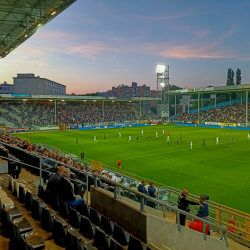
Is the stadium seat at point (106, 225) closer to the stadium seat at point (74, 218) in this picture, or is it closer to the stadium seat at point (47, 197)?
the stadium seat at point (74, 218)

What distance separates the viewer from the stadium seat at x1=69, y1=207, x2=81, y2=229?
5555mm

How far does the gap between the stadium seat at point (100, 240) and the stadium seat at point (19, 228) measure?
3.85 ft

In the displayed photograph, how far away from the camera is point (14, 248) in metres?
4.52

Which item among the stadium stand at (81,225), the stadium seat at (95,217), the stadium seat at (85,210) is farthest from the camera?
the stadium seat at (85,210)

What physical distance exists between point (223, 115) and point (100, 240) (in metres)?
70.4

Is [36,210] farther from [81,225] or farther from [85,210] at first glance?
[81,225]

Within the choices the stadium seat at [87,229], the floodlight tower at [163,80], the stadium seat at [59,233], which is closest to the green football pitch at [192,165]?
the stadium seat at [87,229]

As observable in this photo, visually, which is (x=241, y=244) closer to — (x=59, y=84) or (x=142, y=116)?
(x=142, y=116)

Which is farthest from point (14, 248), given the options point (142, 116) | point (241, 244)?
point (142, 116)

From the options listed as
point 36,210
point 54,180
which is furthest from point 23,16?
point 36,210

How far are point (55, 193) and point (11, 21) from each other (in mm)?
11720

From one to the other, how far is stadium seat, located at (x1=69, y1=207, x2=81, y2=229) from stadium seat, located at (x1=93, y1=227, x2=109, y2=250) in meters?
0.81

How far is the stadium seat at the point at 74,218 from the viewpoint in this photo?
555 cm

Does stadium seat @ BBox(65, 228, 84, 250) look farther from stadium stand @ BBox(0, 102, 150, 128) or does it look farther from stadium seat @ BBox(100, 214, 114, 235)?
stadium stand @ BBox(0, 102, 150, 128)
